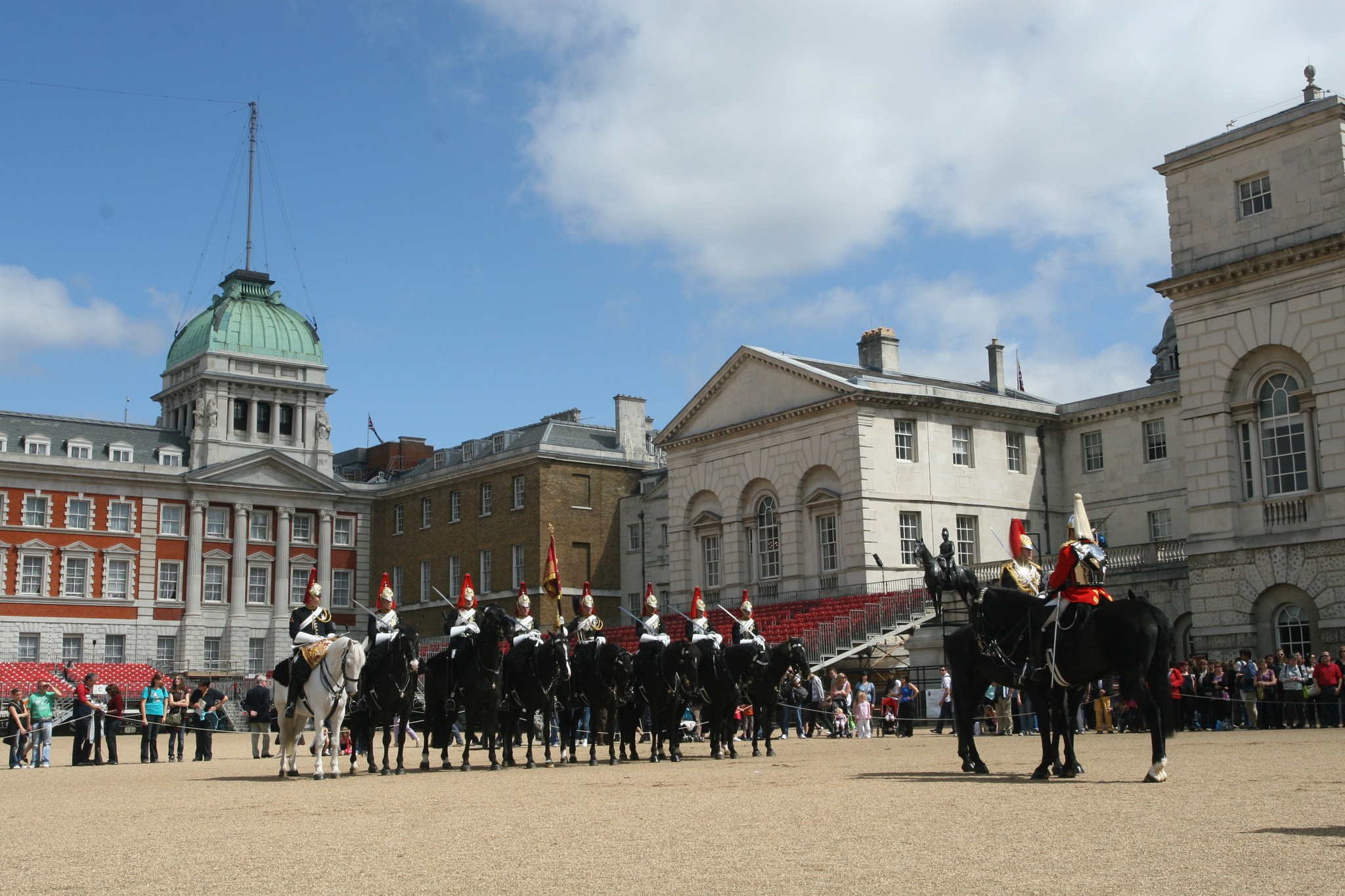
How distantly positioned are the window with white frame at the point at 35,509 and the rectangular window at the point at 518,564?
72.1 ft

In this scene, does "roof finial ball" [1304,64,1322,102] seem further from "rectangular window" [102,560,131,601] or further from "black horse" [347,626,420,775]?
"rectangular window" [102,560,131,601]

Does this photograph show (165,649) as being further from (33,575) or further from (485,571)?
(485,571)

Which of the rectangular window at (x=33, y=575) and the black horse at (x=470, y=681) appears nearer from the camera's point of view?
the black horse at (x=470, y=681)

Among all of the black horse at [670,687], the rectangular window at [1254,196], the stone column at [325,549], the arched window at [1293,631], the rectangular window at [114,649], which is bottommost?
the black horse at [670,687]

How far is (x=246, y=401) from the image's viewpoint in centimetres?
7012

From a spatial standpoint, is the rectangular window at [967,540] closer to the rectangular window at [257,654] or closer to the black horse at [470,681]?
the black horse at [470,681]

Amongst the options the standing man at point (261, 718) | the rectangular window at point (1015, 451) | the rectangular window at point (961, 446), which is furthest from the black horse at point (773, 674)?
the rectangular window at point (1015, 451)

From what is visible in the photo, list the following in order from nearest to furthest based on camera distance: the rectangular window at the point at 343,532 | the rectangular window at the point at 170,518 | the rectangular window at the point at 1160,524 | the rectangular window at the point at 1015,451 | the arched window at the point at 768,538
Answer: the rectangular window at the point at 1160,524 < the rectangular window at the point at 1015,451 < the arched window at the point at 768,538 < the rectangular window at the point at 170,518 < the rectangular window at the point at 343,532

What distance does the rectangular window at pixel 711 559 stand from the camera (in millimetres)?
51531

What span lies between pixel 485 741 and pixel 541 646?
3.86 m

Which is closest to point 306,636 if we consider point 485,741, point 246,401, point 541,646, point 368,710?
point 368,710

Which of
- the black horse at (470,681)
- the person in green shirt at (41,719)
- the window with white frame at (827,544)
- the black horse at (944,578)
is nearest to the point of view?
the black horse at (944,578)

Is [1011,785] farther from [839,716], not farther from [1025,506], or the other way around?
[1025,506]

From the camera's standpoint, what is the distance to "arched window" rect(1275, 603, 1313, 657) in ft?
100
